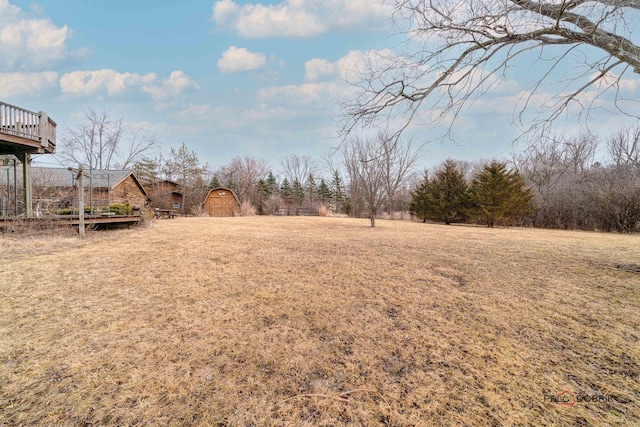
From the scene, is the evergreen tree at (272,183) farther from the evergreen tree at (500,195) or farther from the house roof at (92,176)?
the evergreen tree at (500,195)

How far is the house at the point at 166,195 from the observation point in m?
26.1

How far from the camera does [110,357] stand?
2.03 metres

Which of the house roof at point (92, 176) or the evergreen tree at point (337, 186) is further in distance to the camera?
the evergreen tree at point (337, 186)

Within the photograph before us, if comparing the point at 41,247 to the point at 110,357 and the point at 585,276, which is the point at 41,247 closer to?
the point at 110,357

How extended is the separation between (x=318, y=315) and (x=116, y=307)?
2.36 meters

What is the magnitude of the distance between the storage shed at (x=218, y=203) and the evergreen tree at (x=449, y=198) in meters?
19.6

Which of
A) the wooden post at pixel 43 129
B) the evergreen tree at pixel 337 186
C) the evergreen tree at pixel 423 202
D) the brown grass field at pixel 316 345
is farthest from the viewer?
the evergreen tree at pixel 337 186

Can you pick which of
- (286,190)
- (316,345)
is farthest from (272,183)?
(316,345)

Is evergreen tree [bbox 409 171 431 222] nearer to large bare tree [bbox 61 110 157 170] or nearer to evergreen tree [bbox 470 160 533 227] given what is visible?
evergreen tree [bbox 470 160 533 227]

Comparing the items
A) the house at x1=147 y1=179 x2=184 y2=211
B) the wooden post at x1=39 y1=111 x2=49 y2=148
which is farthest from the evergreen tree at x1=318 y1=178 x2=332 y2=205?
the wooden post at x1=39 y1=111 x2=49 y2=148

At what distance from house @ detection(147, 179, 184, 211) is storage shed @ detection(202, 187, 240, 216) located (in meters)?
3.48

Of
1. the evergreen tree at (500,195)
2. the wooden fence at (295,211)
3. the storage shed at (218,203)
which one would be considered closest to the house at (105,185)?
the storage shed at (218,203)

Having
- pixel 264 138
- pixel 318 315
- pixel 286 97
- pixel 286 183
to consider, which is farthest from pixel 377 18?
pixel 286 183

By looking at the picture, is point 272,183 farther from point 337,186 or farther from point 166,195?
point 166,195
